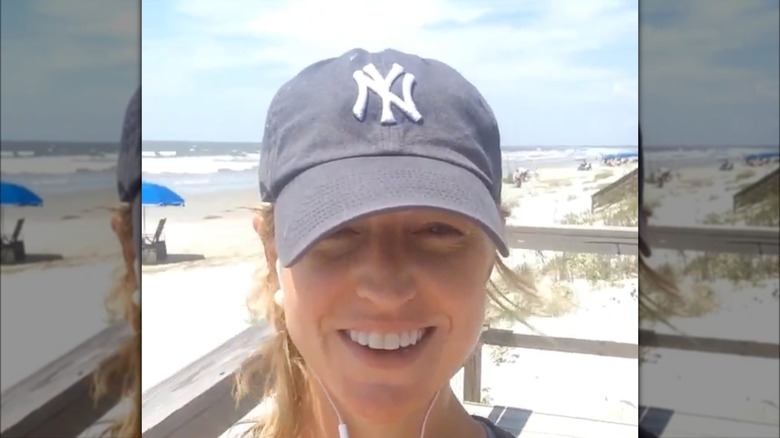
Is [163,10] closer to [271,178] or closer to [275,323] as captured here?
[271,178]

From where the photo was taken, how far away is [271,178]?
3.28 feet

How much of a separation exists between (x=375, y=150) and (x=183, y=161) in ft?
1.97

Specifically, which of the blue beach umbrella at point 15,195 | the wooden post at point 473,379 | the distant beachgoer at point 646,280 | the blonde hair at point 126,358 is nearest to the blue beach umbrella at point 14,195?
the blue beach umbrella at point 15,195

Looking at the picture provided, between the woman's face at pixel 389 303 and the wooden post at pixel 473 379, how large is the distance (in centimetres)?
29

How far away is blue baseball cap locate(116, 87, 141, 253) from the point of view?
116 centimetres

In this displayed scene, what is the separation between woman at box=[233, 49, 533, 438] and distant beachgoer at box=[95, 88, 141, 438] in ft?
0.93

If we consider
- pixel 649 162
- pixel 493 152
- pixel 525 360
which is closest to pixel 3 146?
pixel 493 152

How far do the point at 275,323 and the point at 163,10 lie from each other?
61 cm

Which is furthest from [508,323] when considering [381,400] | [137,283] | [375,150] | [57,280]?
[57,280]

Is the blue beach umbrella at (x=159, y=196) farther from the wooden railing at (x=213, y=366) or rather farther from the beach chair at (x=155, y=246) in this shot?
the wooden railing at (x=213, y=366)

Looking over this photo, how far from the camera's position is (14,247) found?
3.11 ft

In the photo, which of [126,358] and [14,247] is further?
[126,358]

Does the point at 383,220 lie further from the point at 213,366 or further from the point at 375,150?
the point at 213,366

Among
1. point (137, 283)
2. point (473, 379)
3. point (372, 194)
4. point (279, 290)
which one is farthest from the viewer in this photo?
point (473, 379)
